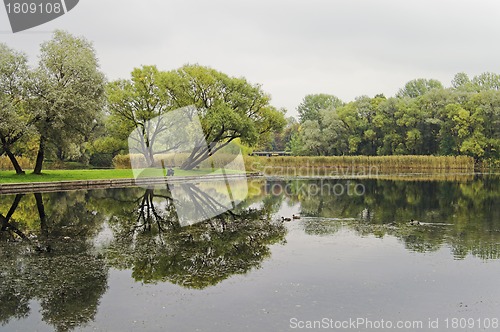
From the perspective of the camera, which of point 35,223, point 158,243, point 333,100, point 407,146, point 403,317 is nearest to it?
point 403,317

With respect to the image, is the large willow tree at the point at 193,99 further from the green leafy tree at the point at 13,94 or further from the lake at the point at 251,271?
the lake at the point at 251,271

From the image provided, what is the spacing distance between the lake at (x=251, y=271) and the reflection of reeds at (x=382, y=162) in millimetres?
45899

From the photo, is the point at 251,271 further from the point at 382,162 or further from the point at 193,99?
the point at 382,162

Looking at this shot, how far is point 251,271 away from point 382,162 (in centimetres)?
6013

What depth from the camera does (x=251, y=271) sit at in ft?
36.5

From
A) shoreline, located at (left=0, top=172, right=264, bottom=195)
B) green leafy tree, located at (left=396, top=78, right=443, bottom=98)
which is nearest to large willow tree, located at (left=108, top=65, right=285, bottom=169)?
shoreline, located at (left=0, top=172, right=264, bottom=195)

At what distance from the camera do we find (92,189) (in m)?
34.5

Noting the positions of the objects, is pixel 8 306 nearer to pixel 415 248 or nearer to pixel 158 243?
pixel 158 243

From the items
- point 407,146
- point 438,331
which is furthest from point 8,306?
point 407,146

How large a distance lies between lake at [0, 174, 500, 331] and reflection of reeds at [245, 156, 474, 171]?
45899mm

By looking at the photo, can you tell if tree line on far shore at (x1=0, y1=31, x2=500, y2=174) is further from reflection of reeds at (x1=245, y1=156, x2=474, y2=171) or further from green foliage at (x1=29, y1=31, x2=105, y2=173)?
reflection of reeds at (x1=245, y1=156, x2=474, y2=171)

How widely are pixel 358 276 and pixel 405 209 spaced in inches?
502

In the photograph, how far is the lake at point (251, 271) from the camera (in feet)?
26.7

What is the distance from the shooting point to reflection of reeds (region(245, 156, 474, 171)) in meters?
64.9
